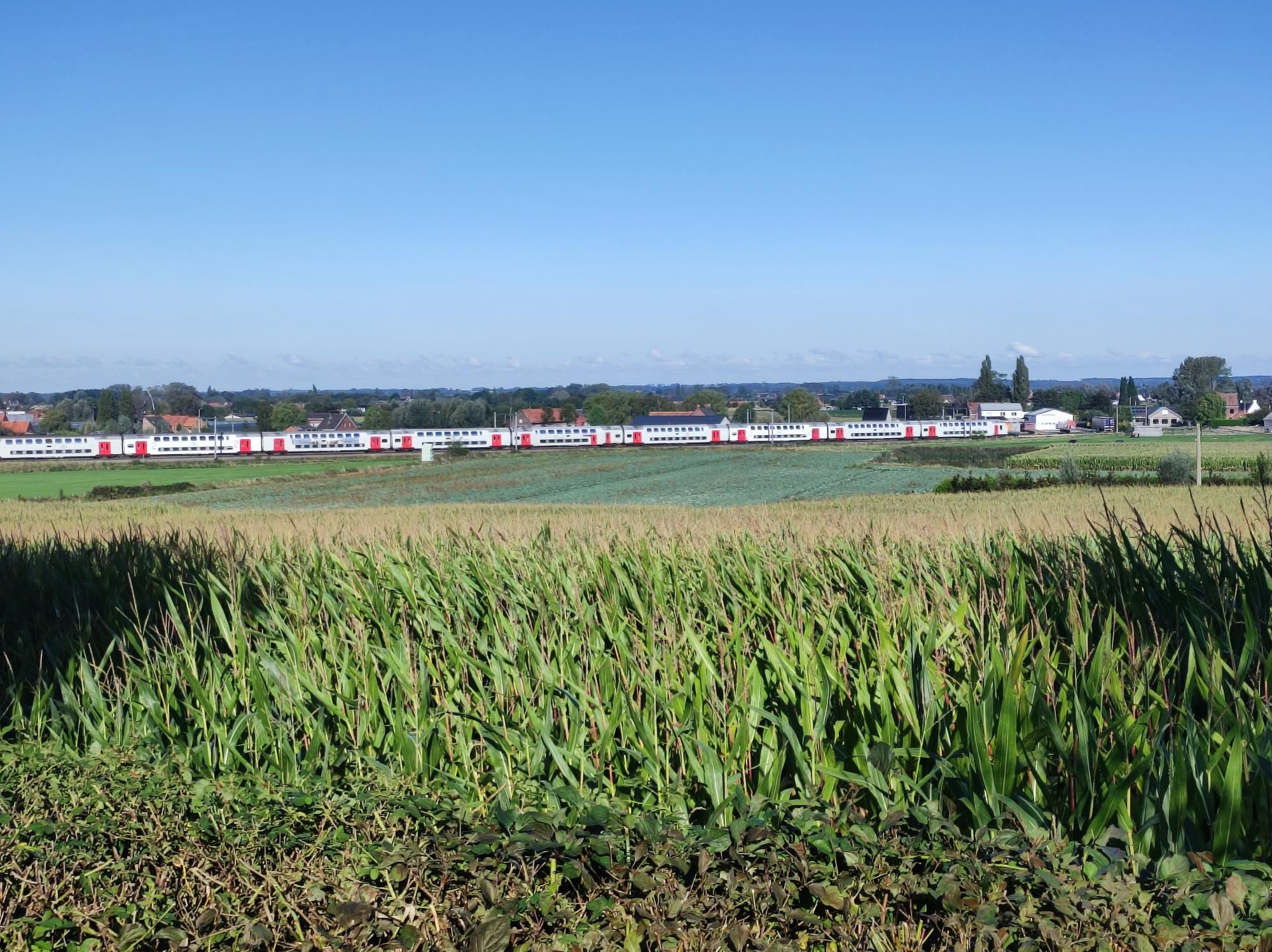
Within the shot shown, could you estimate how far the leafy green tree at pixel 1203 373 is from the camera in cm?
15875

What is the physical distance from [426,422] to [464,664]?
12389cm

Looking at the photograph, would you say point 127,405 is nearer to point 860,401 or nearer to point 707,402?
point 707,402

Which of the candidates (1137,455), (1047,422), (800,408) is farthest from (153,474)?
(1047,422)

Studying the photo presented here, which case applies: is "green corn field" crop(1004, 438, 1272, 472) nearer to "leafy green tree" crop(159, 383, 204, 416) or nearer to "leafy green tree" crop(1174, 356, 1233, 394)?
"leafy green tree" crop(1174, 356, 1233, 394)

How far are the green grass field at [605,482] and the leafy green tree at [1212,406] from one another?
2591 inches

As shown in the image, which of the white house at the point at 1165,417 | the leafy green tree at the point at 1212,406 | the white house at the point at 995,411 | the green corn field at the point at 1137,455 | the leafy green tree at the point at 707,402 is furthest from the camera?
the leafy green tree at the point at 707,402

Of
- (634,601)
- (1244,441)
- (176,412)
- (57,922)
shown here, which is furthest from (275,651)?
(176,412)

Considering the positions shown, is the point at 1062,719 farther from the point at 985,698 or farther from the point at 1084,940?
the point at 1084,940

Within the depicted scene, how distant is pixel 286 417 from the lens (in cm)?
13525

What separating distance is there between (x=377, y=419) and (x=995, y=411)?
7505 centimetres

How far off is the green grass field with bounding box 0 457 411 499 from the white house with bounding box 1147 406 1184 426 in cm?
8392

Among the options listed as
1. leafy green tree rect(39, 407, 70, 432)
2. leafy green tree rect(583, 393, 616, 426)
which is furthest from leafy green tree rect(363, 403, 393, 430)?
leafy green tree rect(39, 407, 70, 432)

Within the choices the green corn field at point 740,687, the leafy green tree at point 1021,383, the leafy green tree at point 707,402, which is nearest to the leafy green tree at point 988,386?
the leafy green tree at point 1021,383

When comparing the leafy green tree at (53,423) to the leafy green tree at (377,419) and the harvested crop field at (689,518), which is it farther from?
the harvested crop field at (689,518)
